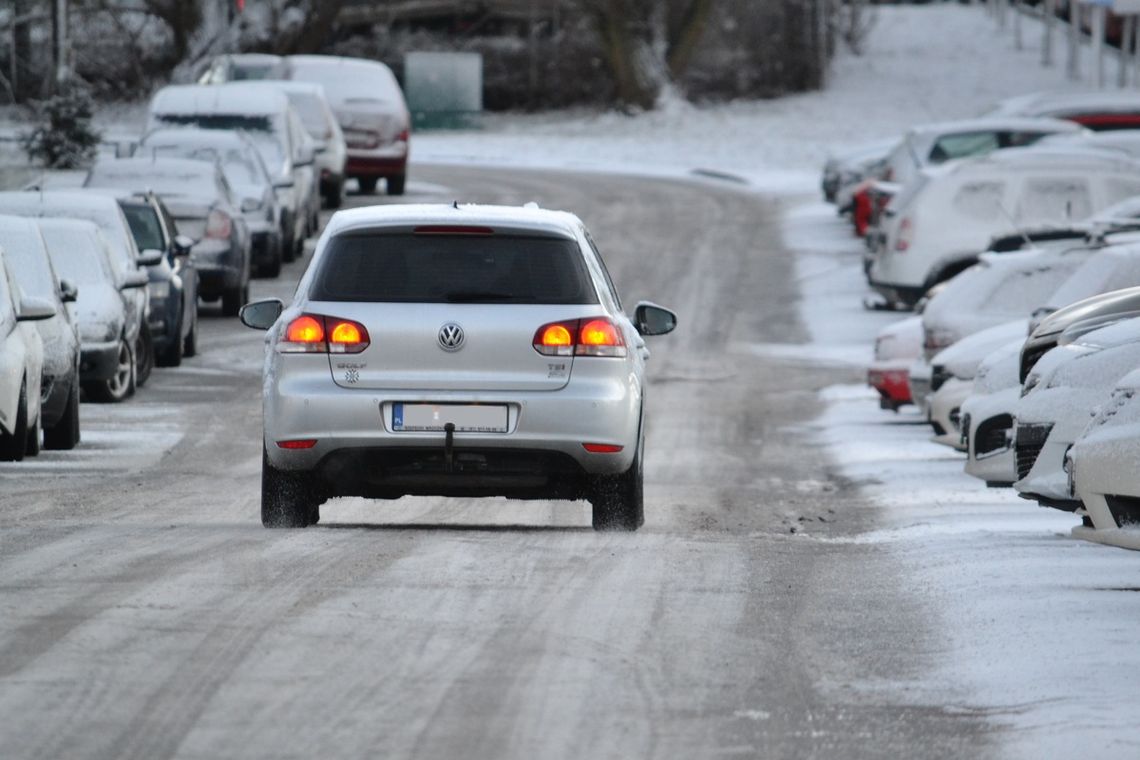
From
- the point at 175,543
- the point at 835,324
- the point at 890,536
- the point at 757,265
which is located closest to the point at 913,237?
the point at 835,324

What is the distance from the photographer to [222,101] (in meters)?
31.5

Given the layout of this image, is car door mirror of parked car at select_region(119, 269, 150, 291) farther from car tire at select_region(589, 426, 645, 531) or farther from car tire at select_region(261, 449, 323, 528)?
car tire at select_region(589, 426, 645, 531)

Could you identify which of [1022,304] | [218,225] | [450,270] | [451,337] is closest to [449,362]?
[451,337]

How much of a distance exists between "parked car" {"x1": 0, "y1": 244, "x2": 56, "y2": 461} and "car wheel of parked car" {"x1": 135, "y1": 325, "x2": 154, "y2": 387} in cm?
541

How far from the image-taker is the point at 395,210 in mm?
11398

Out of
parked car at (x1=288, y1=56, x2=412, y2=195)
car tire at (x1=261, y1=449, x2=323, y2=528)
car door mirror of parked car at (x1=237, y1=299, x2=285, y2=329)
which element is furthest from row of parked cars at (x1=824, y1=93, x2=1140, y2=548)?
parked car at (x1=288, y1=56, x2=412, y2=195)

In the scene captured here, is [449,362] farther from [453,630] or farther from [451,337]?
[453,630]

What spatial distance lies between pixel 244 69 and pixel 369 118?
485 centimetres

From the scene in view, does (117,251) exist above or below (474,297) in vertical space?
below

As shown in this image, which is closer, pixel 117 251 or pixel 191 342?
pixel 117 251

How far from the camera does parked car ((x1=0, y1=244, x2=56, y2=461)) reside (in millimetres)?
14516

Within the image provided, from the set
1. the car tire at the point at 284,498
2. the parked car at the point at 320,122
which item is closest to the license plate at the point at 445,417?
the car tire at the point at 284,498

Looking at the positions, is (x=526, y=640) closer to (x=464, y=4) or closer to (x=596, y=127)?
(x=596, y=127)

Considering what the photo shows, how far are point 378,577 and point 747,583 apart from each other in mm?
1385
